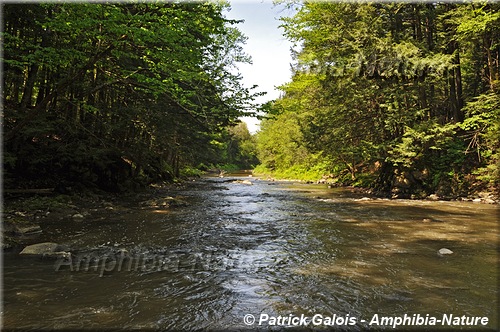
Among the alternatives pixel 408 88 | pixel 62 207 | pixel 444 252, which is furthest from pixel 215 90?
pixel 408 88

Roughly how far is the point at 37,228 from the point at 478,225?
13202 mm

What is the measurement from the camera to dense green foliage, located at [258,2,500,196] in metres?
15.9

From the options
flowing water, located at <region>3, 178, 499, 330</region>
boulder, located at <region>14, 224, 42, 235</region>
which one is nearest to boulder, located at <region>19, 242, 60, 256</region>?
flowing water, located at <region>3, 178, 499, 330</region>

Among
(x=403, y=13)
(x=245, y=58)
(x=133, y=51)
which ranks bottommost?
(x=133, y=51)

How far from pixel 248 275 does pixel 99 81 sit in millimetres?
14374

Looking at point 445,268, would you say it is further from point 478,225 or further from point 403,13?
point 403,13

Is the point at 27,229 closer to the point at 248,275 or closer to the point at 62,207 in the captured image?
the point at 62,207

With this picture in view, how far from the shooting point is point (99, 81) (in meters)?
15.9

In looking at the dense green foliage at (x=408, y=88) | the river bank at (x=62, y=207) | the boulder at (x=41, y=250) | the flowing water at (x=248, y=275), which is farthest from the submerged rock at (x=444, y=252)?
the river bank at (x=62, y=207)

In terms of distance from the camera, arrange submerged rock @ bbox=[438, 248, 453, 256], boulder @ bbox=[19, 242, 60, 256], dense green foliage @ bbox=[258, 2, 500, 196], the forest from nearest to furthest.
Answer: boulder @ bbox=[19, 242, 60, 256] < submerged rock @ bbox=[438, 248, 453, 256] < the forest < dense green foliage @ bbox=[258, 2, 500, 196]

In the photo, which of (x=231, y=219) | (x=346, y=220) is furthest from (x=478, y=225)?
(x=231, y=219)

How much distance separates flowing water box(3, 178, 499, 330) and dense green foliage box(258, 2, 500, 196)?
724cm

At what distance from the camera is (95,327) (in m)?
3.60

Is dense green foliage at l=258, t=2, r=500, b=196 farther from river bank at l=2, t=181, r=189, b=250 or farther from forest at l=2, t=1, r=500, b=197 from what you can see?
river bank at l=2, t=181, r=189, b=250
